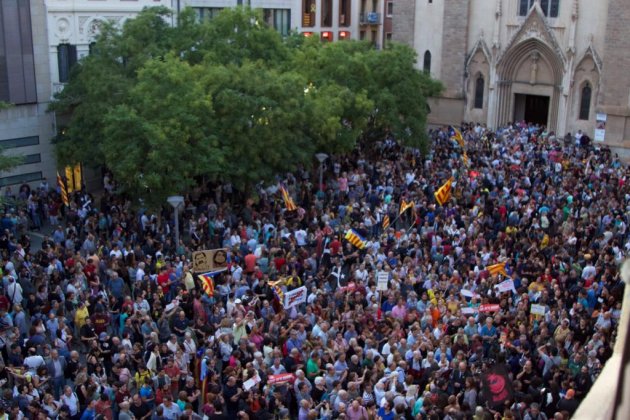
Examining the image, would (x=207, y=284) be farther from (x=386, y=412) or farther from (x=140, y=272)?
(x=386, y=412)

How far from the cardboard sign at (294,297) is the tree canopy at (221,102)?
27.3 feet

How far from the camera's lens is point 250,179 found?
89.0 ft

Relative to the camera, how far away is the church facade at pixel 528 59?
4259cm

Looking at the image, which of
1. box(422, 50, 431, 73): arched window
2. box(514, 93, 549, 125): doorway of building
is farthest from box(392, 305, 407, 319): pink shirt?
box(422, 50, 431, 73): arched window

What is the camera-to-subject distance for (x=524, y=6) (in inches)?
1816

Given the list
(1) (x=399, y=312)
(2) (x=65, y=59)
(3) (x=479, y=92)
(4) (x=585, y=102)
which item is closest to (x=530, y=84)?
(3) (x=479, y=92)

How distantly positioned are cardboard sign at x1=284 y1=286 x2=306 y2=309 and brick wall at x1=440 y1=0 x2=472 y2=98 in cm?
3416

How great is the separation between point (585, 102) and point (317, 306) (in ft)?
106

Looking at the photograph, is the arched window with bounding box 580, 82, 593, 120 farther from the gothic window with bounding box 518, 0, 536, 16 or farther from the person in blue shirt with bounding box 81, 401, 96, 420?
the person in blue shirt with bounding box 81, 401, 96, 420

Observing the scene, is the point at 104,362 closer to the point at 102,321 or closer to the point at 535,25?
the point at 102,321

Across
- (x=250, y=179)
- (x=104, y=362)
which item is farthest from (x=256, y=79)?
(x=104, y=362)

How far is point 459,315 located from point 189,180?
11.5 meters

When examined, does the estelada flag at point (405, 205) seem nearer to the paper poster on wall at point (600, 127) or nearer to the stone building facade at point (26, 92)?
the stone building facade at point (26, 92)

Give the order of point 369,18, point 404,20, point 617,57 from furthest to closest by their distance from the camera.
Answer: point 369,18 < point 404,20 < point 617,57
